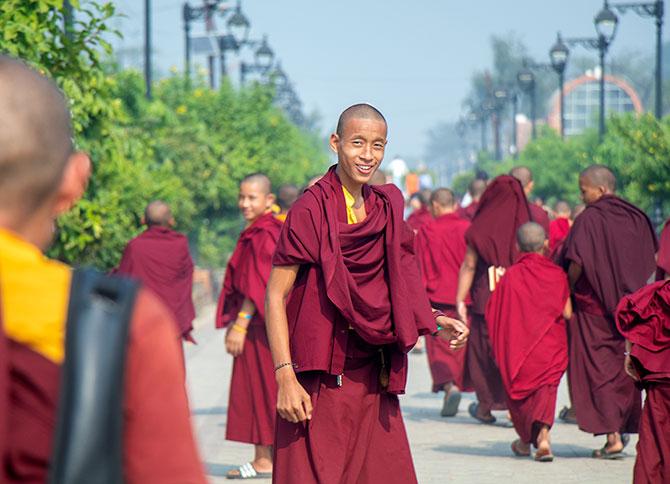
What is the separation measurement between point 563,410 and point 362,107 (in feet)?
21.0

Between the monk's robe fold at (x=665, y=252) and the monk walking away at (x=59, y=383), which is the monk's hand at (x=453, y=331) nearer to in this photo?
the monk's robe fold at (x=665, y=252)

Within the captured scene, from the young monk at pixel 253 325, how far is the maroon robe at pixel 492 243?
8.40 feet

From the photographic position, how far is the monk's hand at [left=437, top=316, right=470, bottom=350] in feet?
18.6

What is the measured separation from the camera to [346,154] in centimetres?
580

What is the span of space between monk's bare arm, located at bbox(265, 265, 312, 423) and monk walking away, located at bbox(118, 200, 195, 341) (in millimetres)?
5087

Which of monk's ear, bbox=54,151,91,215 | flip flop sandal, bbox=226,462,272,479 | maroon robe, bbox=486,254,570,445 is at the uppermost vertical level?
monk's ear, bbox=54,151,91,215

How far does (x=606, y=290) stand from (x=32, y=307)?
7933mm

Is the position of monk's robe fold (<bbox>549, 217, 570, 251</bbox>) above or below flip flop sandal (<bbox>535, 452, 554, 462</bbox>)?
above

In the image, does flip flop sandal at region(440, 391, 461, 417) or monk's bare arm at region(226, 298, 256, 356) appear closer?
monk's bare arm at region(226, 298, 256, 356)

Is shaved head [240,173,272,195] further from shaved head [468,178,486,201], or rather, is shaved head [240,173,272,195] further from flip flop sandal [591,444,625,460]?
shaved head [468,178,486,201]

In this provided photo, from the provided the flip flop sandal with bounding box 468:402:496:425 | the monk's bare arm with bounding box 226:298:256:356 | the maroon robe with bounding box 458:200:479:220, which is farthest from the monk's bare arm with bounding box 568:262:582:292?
the maroon robe with bounding box 458:200:479:220

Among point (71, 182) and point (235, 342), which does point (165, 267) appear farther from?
point (71, 182)

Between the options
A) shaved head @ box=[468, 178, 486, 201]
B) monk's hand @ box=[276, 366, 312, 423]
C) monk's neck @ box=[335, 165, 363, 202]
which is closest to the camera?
monk's hand @ box=[276, 366, 312, 423]

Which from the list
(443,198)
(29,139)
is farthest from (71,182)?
(443,198)
